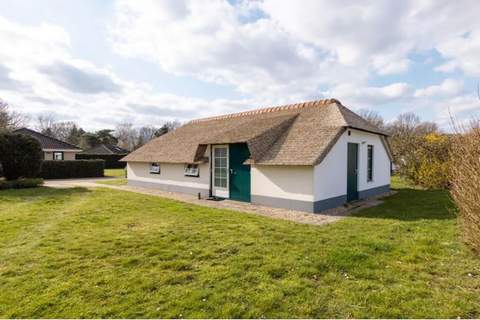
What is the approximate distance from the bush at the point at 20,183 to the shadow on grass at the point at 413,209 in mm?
18039

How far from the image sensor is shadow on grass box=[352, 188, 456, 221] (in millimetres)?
8981

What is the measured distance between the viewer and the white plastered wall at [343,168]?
397 inches

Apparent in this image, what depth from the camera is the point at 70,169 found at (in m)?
25.3

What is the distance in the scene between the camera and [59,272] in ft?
15.7

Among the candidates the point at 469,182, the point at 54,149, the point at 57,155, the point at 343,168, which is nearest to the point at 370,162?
the point at 343,168

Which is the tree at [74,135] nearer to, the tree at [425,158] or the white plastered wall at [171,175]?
the white plastered wall at [171,175]

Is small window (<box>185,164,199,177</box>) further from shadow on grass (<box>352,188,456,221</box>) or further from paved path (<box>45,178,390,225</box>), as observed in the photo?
shadow on grass (<box>352,188,456,221</box>)

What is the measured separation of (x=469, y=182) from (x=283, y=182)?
6.34 m

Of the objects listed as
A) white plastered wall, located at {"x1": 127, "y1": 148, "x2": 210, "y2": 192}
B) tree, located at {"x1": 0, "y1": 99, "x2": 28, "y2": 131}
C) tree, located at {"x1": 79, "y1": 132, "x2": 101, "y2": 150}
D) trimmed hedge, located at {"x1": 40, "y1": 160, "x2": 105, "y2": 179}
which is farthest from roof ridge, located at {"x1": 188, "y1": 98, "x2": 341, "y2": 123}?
tree, located at {"x1": 79, "y1": 132, "x2": 101, "y2": 150}

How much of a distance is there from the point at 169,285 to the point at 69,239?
12.2 feet

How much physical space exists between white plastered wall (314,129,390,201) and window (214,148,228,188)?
4.50m

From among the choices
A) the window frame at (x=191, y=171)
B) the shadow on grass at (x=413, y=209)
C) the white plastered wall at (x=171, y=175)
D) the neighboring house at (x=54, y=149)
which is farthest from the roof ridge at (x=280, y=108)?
the neighboring house at (x=54, y=149)

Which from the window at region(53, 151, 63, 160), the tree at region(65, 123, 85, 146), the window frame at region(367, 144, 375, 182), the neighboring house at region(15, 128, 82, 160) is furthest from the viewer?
the tree at region(65, 123, 85, 146)

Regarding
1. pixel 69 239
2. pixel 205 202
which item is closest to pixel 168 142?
pixel 205 202
